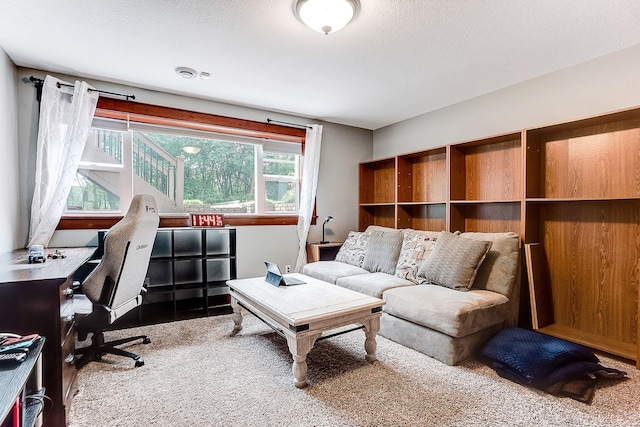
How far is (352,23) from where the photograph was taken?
6.89 feet

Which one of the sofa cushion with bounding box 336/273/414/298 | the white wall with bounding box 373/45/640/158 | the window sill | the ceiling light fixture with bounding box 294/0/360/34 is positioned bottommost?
the sofa cushion with bounding box 336/273/414/298

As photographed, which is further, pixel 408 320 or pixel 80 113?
pixel 80 113

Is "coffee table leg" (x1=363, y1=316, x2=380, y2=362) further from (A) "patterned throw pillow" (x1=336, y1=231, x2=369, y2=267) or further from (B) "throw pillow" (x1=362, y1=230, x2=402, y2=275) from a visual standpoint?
(A) "patterned throw pillow" (x1=336, y1=231, x2=369, y2=267)

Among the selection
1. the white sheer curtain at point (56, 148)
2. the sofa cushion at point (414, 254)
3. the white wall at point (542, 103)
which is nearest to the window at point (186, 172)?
the white sheer curtain at point (56, 148)

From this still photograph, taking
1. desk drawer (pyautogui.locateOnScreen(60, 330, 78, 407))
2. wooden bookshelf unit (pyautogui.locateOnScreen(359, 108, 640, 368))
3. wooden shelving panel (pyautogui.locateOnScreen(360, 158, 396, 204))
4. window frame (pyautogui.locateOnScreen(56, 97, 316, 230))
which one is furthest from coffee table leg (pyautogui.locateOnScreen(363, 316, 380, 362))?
wooden shelving panel (pyautogui.locateOnScreen(360, 158, 396, 204))

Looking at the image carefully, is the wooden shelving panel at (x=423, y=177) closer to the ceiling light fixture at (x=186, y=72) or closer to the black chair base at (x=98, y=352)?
the ceiling light fixture at (x=186, y=72)

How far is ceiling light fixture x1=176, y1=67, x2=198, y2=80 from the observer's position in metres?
2.79

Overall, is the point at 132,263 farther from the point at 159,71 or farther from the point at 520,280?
the point at 520,280

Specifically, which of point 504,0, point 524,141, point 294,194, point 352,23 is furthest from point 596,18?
point 294,194

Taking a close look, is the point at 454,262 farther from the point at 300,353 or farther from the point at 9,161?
the point at 9,161

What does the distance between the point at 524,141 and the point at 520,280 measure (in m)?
1.22

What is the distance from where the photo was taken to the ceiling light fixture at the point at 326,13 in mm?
1850

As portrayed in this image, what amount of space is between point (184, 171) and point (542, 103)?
374 cm

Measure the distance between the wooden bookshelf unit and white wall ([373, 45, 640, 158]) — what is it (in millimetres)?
163
